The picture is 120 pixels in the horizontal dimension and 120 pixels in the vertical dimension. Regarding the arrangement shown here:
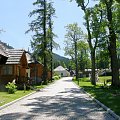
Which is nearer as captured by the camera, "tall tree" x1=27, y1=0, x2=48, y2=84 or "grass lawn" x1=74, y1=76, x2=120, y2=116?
"grass lawn" x1=74, y1=76, x2=120, y2=116

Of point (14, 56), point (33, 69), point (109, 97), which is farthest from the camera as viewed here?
point (33, 69)

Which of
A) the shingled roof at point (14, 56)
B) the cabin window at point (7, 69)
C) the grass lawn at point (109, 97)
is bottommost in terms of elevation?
the grass lawn at point (109, 97)

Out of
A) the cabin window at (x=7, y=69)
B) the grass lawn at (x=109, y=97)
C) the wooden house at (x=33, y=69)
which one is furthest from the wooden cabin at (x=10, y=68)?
the grass lawn at (x=109, y=97)

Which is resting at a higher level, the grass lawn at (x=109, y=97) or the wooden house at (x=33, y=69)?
the wooden house at (x=33, y=69)

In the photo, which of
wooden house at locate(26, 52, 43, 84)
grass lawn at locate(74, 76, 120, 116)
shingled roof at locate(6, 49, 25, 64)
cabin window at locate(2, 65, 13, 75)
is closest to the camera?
grass lawn at locate(74, 76, 120, 116)

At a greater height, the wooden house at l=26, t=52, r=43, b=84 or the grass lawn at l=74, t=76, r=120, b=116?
the wooden house at l=26, t=52, r=43, b=84

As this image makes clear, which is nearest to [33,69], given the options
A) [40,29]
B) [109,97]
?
[40,29]

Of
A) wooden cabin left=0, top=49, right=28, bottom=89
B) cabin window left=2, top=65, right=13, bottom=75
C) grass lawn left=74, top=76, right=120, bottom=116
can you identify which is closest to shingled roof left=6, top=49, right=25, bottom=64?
wooden cabin left=0, top=49, right=28, bottom=89

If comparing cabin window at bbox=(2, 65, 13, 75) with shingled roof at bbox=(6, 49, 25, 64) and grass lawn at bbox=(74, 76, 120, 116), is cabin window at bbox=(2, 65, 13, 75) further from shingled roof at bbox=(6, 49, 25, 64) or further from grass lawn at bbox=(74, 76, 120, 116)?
grass lawn at bbox=(74, 76, 120, 116)

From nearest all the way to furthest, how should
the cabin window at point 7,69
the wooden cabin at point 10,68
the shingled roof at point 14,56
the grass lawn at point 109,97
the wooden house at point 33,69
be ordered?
the grass lawn at point 109,97
the shingled roof at point 14,56
the wooden cabin at point 10,68
the cabin window at point 7,69
the wooden house at point 33,69

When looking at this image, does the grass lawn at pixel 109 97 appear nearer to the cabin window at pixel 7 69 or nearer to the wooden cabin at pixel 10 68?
the wooden cabin at pixel 10 68

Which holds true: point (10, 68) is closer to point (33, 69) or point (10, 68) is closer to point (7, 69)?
point (7, 69)

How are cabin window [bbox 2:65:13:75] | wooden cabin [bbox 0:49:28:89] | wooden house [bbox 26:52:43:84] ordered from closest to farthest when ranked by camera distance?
wooden cabin [bbox 0:49:28:89] < cabin window [bbox 2:65:13:75] < wooden house [bbox 26:52:43:84]

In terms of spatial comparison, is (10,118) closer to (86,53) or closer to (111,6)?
(111,6)
